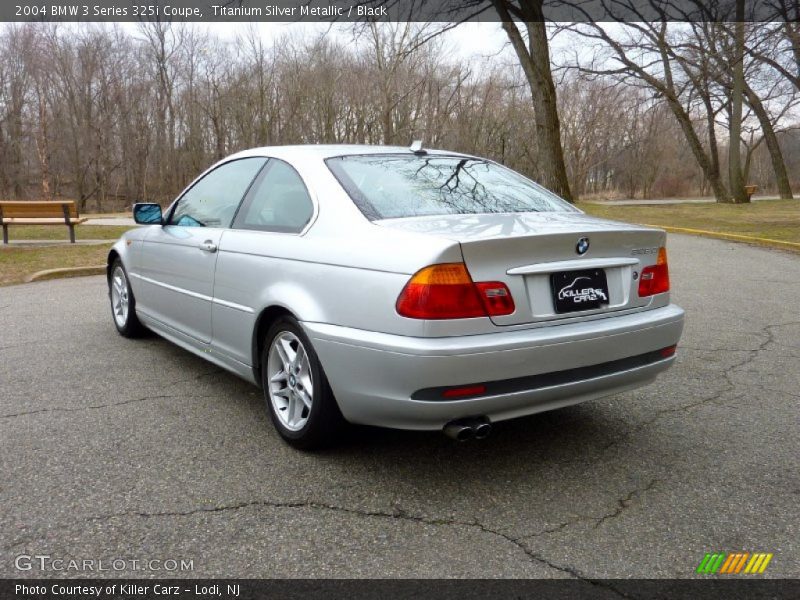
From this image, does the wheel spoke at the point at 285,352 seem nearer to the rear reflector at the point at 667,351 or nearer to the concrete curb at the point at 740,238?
the rear reflector at the point at 667,351

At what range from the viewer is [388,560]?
235 cm

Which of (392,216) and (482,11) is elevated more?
(482,11)

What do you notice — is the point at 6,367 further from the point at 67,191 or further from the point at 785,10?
the point at 67,191

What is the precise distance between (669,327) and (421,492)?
1456 mm

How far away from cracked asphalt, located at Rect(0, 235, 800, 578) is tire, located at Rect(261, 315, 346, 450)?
123 millimetres

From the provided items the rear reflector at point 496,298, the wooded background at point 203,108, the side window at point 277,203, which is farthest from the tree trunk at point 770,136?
the rear reflector at point 496,298

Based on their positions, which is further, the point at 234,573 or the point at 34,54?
the point at 34,54

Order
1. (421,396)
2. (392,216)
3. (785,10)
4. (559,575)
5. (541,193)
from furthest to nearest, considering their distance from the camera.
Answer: (785,10) → (541,193) → (392,216) → (421,396) → (559,575)

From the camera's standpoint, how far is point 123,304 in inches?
225

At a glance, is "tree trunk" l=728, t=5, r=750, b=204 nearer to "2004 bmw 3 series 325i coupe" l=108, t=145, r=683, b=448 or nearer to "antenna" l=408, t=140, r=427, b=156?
"antenna" l=408, t=140, r=427, b=156

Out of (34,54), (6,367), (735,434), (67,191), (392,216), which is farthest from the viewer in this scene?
(67,191)

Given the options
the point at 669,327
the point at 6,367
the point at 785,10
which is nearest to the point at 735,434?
the point at 669,327

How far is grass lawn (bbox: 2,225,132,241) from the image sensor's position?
47.9ft

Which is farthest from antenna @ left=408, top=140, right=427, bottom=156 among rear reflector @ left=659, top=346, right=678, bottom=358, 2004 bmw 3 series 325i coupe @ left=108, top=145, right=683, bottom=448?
rear reflector @ left=659, top=346, right=678, bottom=358
